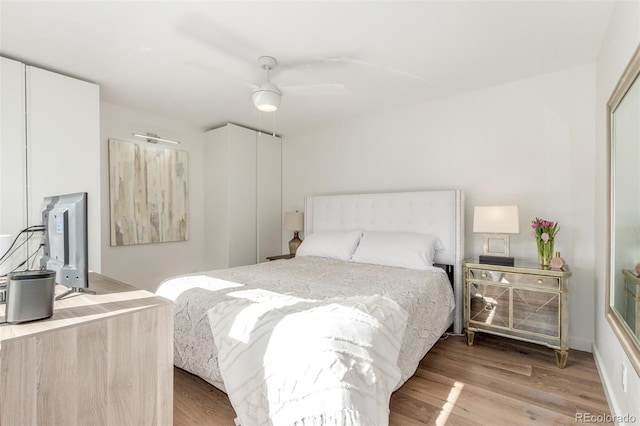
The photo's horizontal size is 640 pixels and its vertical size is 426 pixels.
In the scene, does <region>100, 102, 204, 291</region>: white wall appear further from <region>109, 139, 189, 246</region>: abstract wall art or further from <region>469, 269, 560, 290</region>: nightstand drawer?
<region>469, 269, 560, 290</region>: nightstand drawer

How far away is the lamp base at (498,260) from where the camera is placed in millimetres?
2619

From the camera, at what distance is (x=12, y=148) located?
2.43 meters

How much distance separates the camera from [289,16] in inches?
78.0

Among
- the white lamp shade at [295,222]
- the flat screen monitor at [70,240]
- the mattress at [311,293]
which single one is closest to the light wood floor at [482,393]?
the mattress at [311,293]

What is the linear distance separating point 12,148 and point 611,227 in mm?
4431

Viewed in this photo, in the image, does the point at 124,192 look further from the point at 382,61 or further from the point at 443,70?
the point at 443,70

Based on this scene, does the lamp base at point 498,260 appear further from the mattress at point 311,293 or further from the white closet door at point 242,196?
the white closet door at point 242,196

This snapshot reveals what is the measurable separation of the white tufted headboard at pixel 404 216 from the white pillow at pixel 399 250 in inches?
6.0

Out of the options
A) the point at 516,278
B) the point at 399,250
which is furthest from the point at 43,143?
the point at 516,278

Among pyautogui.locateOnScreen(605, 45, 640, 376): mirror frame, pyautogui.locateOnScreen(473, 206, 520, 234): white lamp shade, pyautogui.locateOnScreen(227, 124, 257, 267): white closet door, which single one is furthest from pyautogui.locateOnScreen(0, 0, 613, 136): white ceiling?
pyautogui.locateOnScreen(473, 206, 520, 234): white lamp shade

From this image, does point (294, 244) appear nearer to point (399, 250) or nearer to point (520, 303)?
A: point (399, 250)

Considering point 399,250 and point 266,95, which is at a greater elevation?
point 266,95

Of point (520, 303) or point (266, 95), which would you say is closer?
point (266, 95)

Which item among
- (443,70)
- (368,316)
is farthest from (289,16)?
(368,316)
